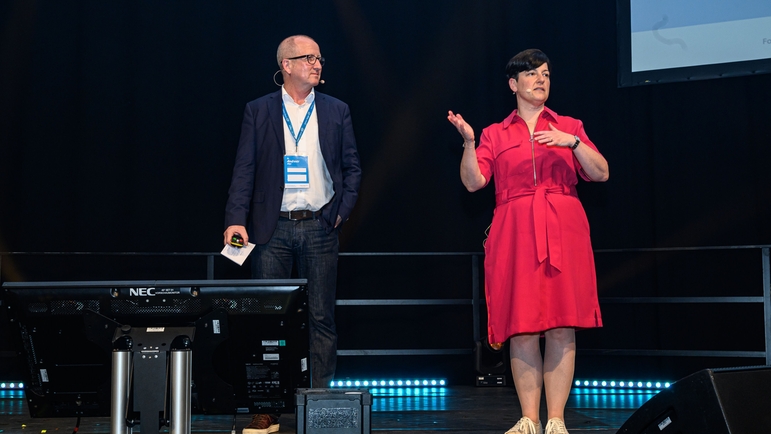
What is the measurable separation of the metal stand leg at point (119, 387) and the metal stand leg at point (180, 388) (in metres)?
0.10

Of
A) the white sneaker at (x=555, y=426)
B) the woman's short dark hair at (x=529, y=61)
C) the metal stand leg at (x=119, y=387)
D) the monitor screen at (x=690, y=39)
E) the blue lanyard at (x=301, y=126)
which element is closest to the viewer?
the metal stand leg at (x=119, y=387)

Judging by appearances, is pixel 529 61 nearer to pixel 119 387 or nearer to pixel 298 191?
pixel 298 191

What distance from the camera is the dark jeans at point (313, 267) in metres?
2.81

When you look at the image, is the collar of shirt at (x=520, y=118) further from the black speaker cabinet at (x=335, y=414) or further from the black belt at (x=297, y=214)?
the black speaker cabinet at (x=335, y=414)

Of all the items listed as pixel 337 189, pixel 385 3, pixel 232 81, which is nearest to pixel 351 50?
pixel 385 3

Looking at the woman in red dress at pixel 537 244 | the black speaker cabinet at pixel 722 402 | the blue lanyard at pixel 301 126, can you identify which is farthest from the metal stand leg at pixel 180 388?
the blue lanyard at pixel 301 126

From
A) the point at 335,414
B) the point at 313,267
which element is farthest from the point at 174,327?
the point at 313,267

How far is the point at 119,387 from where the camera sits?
166 cm

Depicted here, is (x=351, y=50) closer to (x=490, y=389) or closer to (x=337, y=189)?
(x=337, y=189)

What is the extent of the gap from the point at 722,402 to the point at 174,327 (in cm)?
118

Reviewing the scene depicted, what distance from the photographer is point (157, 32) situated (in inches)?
177

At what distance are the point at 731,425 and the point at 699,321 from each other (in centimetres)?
322

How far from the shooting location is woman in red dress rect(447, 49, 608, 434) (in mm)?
2408

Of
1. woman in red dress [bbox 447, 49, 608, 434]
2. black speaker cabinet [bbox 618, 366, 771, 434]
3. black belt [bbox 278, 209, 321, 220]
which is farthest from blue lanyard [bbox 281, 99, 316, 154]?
black speaker cabinet [bbox 618, 366, 771, 434]
